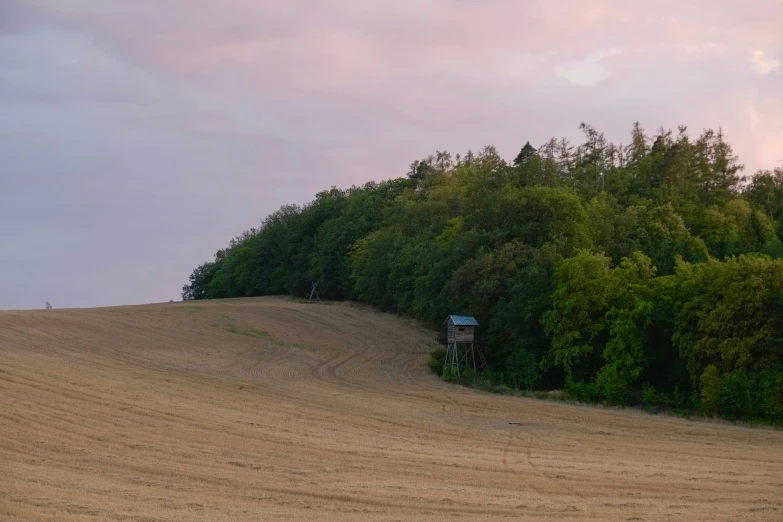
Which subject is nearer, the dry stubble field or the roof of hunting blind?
the dry stubble field

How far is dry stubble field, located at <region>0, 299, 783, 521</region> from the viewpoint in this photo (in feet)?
49.8

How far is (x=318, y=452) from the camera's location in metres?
21.8

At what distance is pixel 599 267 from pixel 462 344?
953 cm

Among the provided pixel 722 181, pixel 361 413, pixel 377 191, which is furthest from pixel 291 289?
pixel 361 413

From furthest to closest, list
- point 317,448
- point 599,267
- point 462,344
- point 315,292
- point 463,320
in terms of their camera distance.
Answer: point 315,292
point 462,344
point 463,320
point 599,267
point 317,448

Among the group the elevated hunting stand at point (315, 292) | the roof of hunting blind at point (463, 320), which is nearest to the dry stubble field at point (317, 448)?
the roof of hunting blind at point (463, 320)

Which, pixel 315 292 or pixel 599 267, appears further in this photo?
pixel 315 292

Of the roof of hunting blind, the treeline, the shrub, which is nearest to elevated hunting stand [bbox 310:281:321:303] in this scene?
the treeline

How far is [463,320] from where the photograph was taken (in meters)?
43.8

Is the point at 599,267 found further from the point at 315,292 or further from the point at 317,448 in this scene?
the point at 315,292

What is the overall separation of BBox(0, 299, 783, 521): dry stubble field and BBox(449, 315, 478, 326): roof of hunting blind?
3415mm

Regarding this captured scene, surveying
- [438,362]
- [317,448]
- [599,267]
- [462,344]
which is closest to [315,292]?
[438,362]

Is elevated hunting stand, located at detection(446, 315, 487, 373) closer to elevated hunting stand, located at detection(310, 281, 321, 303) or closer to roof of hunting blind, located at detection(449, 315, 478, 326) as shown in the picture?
roof of hunting blind, located at detection(449, 315, 478, 326)

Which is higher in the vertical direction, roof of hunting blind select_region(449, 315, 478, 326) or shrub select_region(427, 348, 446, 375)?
roof of hunting blind select_region(449, 315, 478, 326)
